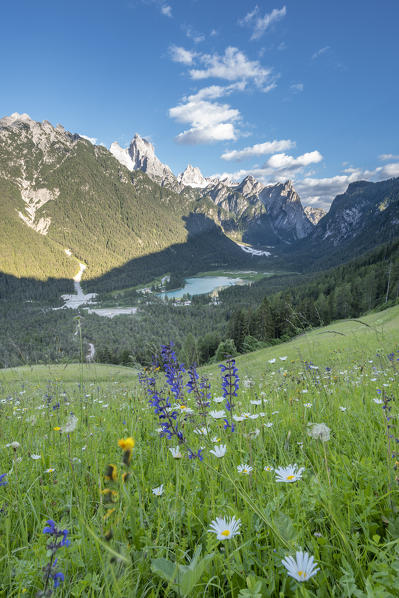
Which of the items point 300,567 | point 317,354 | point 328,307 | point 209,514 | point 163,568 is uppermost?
point 300,567

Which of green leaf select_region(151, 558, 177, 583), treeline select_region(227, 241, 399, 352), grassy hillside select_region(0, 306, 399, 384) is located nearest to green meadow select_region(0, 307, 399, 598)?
green leaf select_region(151, 558, 177, 583)

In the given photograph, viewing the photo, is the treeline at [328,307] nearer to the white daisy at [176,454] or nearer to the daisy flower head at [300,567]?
the white daisy at [176,454]

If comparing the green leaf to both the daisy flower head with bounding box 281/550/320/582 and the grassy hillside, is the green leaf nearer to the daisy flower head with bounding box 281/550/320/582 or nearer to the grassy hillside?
the daisy flower head with bounding box 281/550/320/582

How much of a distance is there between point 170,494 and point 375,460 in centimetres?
178

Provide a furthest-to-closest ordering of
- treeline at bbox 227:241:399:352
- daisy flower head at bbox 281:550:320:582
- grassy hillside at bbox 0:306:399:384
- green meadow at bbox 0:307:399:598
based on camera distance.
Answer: treeline at bbox 227:241:399:352 → grassy hillside at bbox 0:306:399:384 → green meadow at bbox 0:307:399:598 → daisy flower head at bbox 281:550:320:582

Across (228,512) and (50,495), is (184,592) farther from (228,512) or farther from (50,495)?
(50,495)

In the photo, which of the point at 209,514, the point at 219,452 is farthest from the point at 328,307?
the point at 219,452

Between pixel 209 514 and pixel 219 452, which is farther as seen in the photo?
pixel 209 514

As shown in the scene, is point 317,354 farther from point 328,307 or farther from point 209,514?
point 328,307

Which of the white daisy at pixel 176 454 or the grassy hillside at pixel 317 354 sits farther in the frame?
the grassy hillside at pixel 317 354

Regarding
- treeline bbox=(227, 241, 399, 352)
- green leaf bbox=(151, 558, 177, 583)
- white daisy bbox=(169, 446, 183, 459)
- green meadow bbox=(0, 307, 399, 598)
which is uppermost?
white daisy bbox=(169, 446, 183, 459)

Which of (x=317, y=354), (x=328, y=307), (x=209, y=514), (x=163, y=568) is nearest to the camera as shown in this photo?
(x=163, y=568)

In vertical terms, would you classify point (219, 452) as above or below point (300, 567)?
above

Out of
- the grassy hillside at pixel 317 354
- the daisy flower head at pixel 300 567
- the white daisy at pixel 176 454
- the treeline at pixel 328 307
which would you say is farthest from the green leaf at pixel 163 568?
the treeline at pixel 328 307
